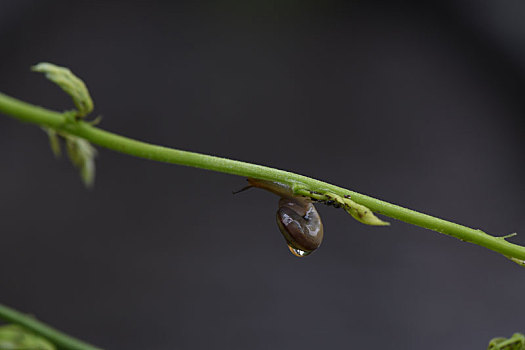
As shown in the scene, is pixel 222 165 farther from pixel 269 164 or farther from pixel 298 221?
pixel 269 164

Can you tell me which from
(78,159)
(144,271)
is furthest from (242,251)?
(78,159)

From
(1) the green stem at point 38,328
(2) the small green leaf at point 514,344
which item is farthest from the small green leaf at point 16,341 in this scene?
(2) the small green leaf at point 514,344

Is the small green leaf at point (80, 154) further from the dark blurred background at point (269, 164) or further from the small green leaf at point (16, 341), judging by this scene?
the dark blurred background at point (269, 164)

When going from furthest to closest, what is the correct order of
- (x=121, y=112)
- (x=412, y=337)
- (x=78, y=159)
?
(x=121, y=112) < (x=412, y=337) < (x=78, y=159)

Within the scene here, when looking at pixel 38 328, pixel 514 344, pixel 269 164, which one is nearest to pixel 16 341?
pixel 38 328

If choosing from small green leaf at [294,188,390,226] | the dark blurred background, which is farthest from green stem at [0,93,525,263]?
the dark blurred background

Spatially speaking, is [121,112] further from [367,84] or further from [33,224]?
[367,84]
